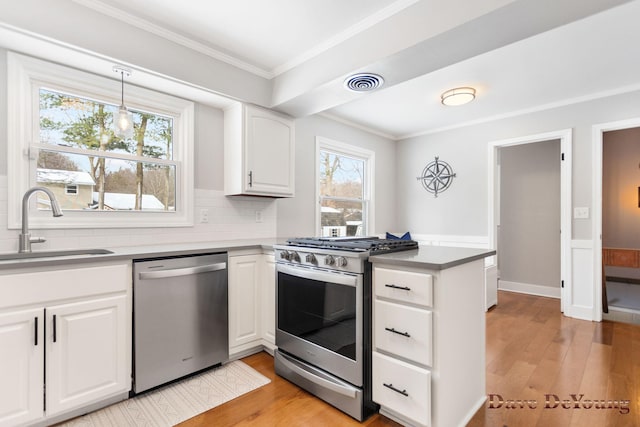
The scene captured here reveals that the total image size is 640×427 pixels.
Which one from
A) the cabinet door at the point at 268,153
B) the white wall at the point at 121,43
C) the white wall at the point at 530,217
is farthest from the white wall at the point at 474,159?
the white wall at the point at 121,43

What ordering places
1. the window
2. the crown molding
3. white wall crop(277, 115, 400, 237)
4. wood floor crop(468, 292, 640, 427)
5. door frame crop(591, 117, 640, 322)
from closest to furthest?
wood floor crop(468, 292, 640, 427)
the crown molding
door frame crop(591, 117, 640, 322)
white wall crop(277, 115, 400, 237)
the window

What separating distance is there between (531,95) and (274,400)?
12.8 feet

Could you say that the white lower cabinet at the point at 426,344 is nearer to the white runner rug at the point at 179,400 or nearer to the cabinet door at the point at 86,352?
the white runner rug at the point at 179,400

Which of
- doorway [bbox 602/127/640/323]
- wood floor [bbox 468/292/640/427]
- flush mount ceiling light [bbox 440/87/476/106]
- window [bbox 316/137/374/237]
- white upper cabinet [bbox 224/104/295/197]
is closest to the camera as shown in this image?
wood floor [bbox 468/292/640/427]

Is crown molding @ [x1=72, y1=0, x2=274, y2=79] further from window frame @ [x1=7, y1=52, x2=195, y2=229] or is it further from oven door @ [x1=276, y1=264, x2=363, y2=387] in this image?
oven door @ [x1=276, y1=264, x2=363, y2=387]

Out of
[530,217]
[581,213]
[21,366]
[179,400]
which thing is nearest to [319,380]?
[179,400]

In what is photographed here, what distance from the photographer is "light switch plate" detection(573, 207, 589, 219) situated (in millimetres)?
3523

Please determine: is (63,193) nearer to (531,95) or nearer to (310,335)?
(310,335)

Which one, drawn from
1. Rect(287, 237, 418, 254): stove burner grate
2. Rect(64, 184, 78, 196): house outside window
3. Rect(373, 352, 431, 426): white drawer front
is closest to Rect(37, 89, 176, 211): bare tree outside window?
Rect(64, 184, 78, 196): house outside window

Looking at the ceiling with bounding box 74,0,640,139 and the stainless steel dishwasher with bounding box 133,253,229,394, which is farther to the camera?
the stainless steel dishwasher with bounding box 133,253,229,394

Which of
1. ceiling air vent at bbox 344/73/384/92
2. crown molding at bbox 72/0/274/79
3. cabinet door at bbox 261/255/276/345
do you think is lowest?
cabinet door at bbox 261/255/276/345

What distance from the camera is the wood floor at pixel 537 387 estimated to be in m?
1.77

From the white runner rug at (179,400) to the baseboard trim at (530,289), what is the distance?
436 cm

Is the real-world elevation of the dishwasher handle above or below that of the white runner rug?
above
